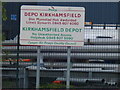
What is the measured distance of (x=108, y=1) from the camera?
1111 cm

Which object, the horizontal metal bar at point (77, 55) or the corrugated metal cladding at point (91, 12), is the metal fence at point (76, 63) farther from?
the corrugated metal cladding at point (91, 12)

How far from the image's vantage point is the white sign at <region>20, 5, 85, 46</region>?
8.24 m

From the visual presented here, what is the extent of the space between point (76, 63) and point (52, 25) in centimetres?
190

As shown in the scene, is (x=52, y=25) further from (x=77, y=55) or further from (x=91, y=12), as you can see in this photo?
(x=91, y=12)

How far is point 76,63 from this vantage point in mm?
9695

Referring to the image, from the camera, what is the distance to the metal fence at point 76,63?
9469 mm

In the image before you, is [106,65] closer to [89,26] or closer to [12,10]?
[89,26]

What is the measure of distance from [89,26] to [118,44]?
41.3 inches

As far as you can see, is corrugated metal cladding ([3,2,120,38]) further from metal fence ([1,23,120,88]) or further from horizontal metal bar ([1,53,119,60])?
horizontal metal bar ([1,53,119,60])

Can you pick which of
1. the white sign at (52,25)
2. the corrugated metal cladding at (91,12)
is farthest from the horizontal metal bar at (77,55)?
the white sign at (52,25)

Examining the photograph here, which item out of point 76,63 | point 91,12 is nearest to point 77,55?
point 76,63

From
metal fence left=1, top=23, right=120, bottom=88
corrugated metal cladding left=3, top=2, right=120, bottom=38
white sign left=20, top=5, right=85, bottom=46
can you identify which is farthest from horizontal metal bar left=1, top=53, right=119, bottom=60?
white sign left=20, top=5, right=85, bottom=46

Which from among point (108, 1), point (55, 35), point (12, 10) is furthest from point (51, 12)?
point (108, 1)

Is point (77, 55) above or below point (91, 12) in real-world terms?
below
